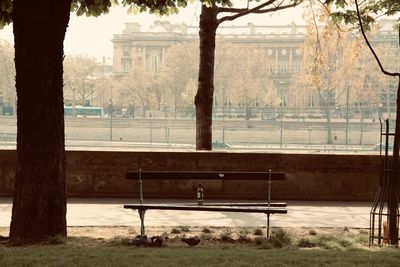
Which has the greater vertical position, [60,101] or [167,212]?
[60,101]

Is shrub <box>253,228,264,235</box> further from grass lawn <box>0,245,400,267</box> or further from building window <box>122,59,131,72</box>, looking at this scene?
building window <box>122,59,131,72</box>

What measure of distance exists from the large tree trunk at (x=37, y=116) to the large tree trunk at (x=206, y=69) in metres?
7.43

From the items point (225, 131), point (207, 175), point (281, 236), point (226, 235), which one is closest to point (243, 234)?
point (226, 235)

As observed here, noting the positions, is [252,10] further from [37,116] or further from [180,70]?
[180,70]

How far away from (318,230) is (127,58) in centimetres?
11035

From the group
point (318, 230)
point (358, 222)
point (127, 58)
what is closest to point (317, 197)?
point (358, 222)

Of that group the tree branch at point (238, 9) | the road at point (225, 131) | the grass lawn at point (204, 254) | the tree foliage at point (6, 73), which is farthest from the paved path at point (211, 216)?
the tree foliage at point (6, 73)

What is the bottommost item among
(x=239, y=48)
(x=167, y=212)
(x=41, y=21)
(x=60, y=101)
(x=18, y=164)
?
(x=167, y=212)

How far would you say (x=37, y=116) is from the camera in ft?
24.4

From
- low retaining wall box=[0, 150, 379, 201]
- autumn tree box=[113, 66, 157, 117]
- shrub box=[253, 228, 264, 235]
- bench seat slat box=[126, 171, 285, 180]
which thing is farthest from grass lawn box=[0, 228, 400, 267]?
autumn tree box=[113, 66, 157, 117]

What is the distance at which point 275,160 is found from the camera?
1220 centimetres

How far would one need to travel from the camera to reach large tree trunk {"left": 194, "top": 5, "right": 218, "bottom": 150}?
584 inches

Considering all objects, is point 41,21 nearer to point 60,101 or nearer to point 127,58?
point 60,101

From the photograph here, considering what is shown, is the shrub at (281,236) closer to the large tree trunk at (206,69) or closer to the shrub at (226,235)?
the shrub at (226,235)
